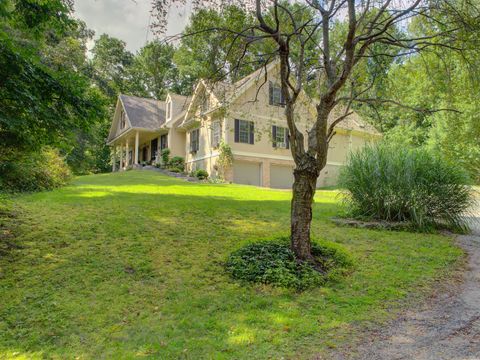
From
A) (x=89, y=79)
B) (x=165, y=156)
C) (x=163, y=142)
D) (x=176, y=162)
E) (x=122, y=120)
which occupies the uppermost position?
(x=122, y=120)

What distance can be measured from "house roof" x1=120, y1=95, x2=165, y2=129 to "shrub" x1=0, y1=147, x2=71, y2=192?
1272 centimetres

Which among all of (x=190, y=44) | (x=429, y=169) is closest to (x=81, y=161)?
(x=190, y=44)

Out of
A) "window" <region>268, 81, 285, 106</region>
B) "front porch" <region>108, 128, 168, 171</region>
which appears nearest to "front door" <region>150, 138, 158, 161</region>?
"front porch" <region>108, 128, 168, 171</region>

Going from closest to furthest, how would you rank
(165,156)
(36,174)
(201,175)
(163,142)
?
(36,174) → (201,175) → (165,156) → (163,142)

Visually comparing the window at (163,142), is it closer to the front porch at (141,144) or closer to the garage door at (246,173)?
the front porch at (141,144)

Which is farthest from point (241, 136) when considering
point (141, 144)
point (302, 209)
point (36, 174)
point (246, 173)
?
point (302, 209)

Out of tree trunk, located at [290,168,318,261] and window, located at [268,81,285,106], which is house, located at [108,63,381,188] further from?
tree trunk, located at [290,168,318,261]

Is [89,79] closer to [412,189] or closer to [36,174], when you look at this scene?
[36,174]

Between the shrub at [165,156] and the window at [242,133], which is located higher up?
the window at [242,133]

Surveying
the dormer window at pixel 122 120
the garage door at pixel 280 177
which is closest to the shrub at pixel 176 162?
the garage door at pixel 280 177

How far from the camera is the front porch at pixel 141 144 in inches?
1005

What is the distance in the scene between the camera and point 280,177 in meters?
21.4

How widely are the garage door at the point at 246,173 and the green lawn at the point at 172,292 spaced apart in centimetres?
1216

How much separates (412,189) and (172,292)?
19.1 ft
